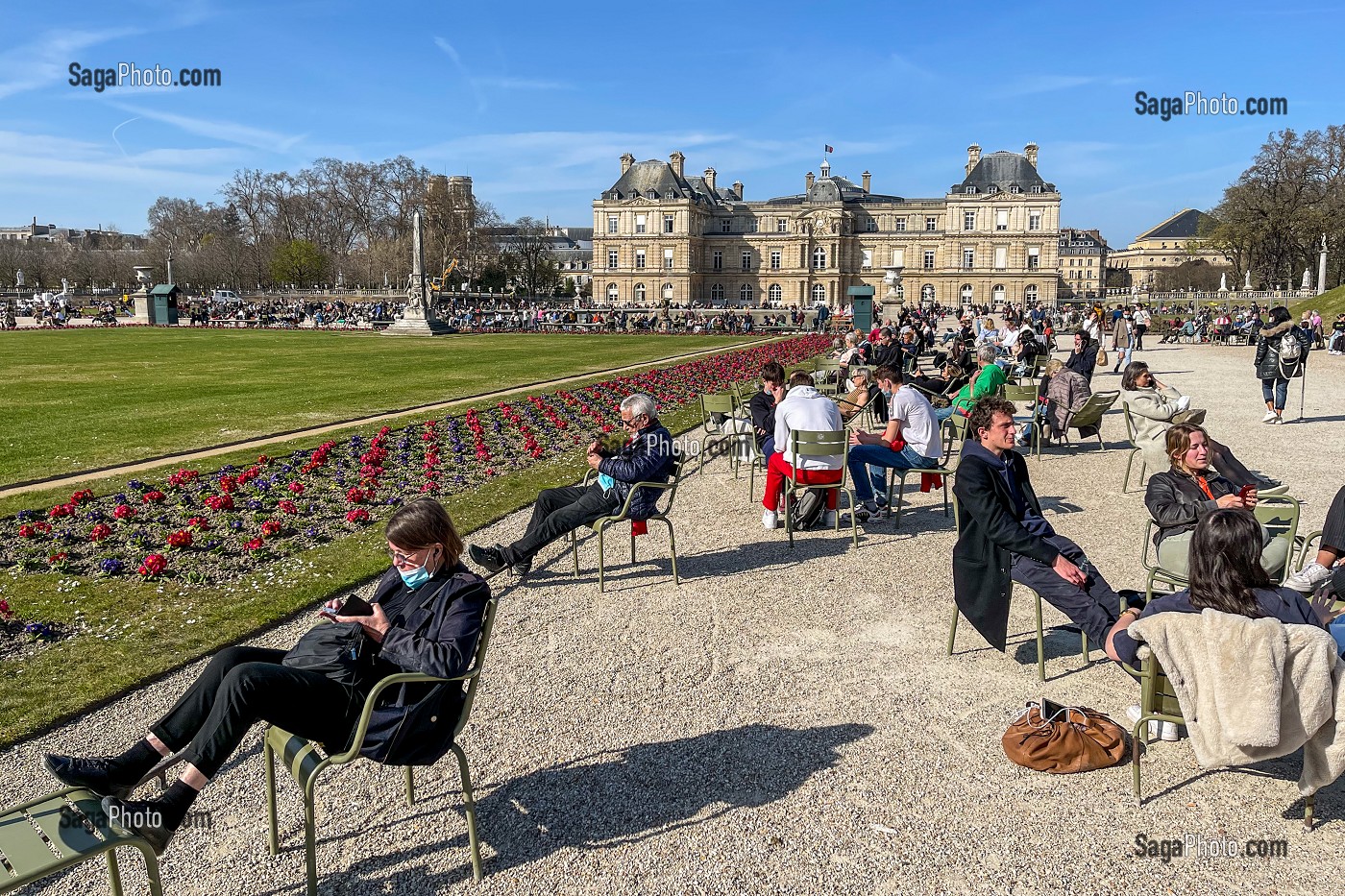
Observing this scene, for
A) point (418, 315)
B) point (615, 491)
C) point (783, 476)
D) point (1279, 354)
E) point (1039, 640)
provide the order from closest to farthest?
1. point (1039, 640)
2. point (615, 491)
3. point (783, 476)
4. point (1279, 354)
5. point (418, 315)

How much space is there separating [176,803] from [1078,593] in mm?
4021

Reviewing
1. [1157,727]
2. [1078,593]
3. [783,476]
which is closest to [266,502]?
[783,476]

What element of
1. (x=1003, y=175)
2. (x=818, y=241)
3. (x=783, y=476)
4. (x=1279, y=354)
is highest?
(x=1003, y=175)

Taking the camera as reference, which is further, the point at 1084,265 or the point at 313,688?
the point at 1084,265

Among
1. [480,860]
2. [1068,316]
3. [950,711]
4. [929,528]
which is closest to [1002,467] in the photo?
[950,711]

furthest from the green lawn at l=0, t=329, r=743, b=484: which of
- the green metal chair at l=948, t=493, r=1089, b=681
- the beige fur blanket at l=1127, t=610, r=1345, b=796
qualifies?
the beige fur blanket at l=1127, t=610, r=1345, b=796

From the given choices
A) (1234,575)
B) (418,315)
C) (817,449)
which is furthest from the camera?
(418,315)

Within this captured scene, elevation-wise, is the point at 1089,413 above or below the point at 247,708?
above

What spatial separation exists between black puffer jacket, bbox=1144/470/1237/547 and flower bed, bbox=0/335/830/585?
586 cm

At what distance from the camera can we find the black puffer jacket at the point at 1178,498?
5.17m

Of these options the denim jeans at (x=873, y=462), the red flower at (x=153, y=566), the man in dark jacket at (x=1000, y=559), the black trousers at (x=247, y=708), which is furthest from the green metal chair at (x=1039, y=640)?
the red flower at (x=153, y=566)

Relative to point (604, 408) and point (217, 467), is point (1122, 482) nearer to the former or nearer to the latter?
point (604, 408)

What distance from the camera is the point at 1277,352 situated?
12.5 metres

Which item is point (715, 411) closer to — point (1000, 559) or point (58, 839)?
point (1000, 559)
